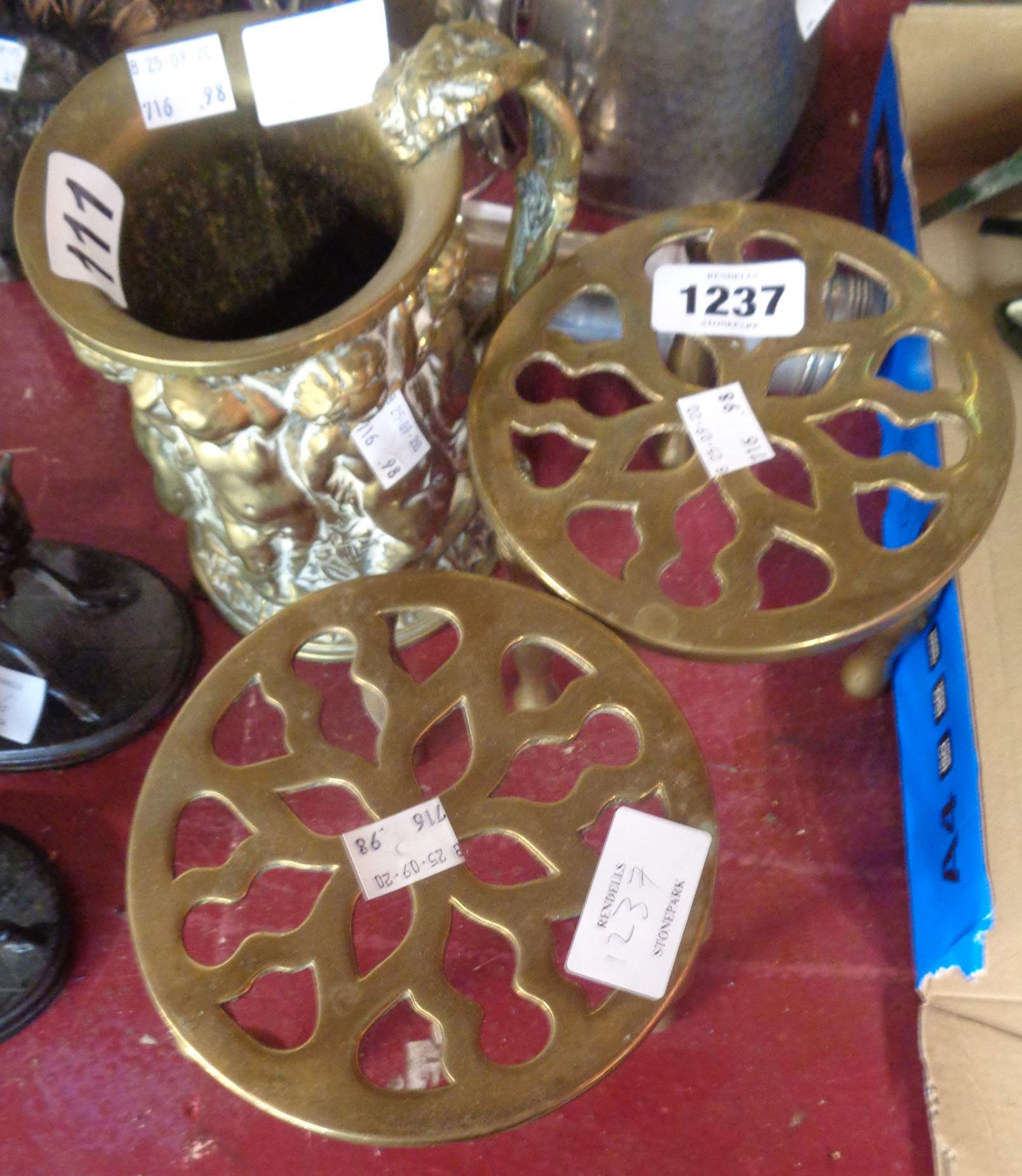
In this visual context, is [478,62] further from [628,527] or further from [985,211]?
[985,211]

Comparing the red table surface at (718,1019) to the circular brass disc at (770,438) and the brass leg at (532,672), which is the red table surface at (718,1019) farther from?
the circular brass disc at (770,438)

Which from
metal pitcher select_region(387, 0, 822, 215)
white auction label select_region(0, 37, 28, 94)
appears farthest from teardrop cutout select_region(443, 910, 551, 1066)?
white auction label select_region(0, 37, 28, 94)

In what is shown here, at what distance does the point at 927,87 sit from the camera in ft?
2.66

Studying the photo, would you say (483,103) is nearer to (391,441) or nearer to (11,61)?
(391,441)

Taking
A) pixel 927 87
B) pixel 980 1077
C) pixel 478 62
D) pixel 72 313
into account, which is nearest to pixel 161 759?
pixel 72 313

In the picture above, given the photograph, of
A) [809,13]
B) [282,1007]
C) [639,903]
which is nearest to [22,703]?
[282,1007]

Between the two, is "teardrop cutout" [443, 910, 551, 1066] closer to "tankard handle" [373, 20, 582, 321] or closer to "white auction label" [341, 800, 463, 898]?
"white auction label" [341, 800, 463, 898]

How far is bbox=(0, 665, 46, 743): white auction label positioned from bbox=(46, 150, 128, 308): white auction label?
0.33m

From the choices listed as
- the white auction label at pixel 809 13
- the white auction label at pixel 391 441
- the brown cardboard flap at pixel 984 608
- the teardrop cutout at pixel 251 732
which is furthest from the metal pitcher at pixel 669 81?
the teardrop cutout at pixel 251 732

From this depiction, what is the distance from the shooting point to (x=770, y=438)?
509mm

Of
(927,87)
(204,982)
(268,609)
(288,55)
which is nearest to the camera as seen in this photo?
(204,982)

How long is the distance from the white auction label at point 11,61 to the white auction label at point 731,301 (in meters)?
0.58

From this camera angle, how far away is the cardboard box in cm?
52

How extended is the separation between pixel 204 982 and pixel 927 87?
90 cm
